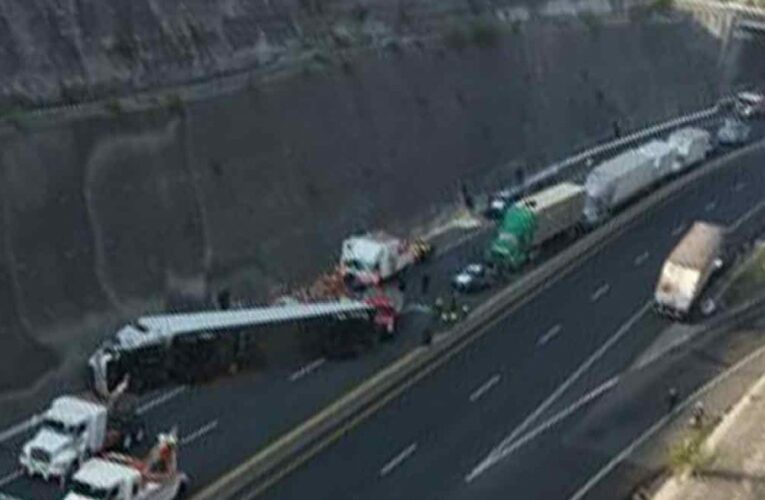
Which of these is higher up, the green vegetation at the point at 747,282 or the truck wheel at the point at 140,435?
the truck wheel at the point at 140,435

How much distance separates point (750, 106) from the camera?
263 ft

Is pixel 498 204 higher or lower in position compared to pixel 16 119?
lower

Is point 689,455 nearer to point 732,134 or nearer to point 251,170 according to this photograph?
point 251,170

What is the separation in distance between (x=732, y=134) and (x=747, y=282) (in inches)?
905

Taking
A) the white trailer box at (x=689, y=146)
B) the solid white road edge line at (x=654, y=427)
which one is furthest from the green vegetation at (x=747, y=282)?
→ the white trailer box at (x=689, y=146)

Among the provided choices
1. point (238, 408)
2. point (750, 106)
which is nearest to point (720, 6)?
point (750, 106)

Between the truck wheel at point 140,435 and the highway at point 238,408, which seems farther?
the truck wheel at point 140,435

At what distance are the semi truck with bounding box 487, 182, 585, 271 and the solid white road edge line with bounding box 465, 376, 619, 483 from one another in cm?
850

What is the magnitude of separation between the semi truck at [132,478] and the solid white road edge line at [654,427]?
9533 mm

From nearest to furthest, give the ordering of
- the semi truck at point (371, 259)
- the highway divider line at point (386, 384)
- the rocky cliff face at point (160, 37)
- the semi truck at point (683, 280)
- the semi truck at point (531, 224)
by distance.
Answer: the highway divider line at point (386, 384), the rocky cliff face at point (160, 37), the semi truck at point (683, 280), the semi truck at point (371, 259), the semi truck at point (531, 224)

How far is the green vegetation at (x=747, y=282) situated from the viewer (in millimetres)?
49688

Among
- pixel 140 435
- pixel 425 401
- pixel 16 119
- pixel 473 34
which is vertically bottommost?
pixel 425 401

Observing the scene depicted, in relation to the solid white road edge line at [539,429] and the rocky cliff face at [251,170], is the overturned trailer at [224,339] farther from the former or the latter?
the solid white road edge line at [539,429]

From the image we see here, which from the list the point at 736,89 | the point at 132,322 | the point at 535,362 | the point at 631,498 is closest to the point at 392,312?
the point at 535,362
